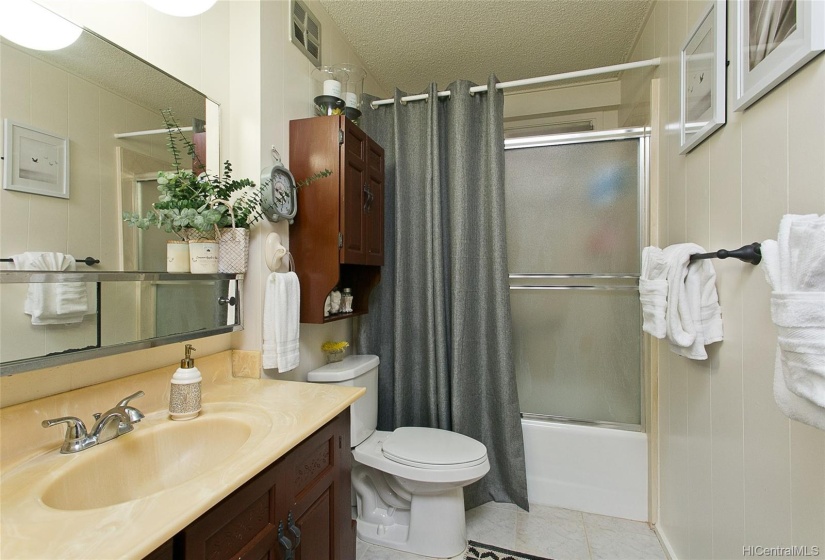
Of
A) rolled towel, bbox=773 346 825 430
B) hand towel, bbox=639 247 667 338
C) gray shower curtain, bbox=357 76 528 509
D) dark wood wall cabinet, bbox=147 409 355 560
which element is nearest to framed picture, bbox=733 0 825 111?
hand towel, bbox=639 247 667 338

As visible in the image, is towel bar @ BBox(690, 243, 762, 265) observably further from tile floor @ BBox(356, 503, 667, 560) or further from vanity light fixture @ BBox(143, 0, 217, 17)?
vanity light fixture @ BBox(143, 0, 217, 17)

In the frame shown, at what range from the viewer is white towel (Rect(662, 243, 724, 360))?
105 centimetres

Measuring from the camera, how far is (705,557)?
1.17 metres

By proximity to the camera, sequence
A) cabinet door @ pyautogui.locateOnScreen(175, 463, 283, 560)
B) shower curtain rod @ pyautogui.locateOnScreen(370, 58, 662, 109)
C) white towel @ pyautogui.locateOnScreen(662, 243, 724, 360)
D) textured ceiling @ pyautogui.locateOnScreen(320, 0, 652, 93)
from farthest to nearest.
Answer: textured ceiling @ pyautogui.locateOnScreen(320, 0, 652, 93)
shower curtain rod @ pyautogui.locateOnScreen(370, 58, 662, 109)
white towel @ pyautogui.locateOnScreen(662, 243, 724, 360)
cabinet door @ pyautogui.locateOnScreen(175, 463, 283, 560)

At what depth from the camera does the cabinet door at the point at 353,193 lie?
1482 mm

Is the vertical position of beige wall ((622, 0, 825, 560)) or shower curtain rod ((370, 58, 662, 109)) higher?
shower curtain rod ((370, 58, 662, 109))

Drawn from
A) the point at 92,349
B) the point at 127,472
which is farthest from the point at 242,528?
the point at 92,349

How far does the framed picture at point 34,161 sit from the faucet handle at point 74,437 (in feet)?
1.66

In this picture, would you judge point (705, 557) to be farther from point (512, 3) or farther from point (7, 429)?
point (512, 3)

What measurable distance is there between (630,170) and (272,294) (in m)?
1.83

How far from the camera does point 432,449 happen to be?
4.98 feet

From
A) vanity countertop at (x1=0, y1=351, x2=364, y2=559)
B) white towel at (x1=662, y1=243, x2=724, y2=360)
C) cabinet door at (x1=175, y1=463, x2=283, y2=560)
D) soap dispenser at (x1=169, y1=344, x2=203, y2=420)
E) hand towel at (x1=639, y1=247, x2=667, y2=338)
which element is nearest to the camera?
vanity countertop at (x1=0, y1=351, x2=364, y2=559)

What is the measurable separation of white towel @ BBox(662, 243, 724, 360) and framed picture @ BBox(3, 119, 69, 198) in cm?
169

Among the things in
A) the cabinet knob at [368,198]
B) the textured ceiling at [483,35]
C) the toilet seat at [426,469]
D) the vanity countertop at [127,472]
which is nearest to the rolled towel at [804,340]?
the vanity countertop at [127,472]
